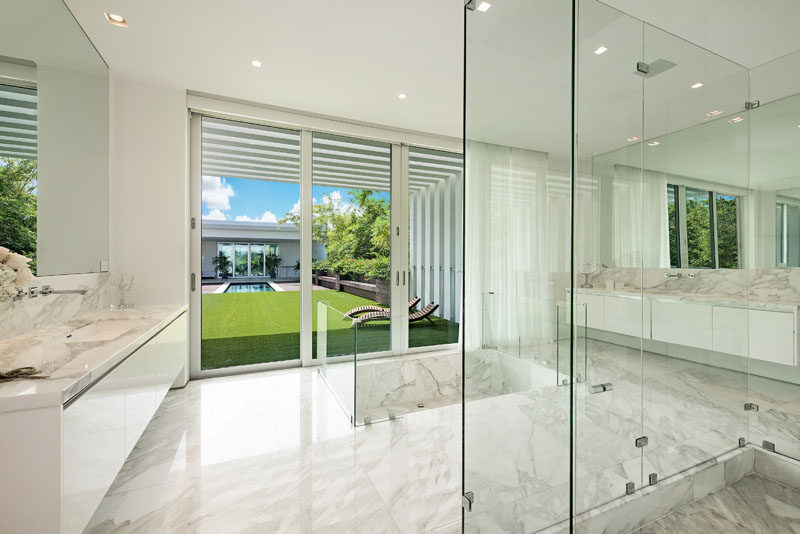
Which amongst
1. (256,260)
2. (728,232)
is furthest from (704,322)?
(256,260)

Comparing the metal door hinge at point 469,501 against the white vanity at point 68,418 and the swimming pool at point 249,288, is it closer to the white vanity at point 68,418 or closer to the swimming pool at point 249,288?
the white vanity at point 68,418

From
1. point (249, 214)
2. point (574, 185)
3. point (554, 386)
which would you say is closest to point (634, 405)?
point (554, 386)

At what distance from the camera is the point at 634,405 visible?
56.8 inches

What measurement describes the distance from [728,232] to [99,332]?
3.14 metres

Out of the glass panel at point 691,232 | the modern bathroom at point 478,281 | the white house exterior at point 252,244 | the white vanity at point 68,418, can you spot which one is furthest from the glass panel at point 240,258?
the glass panel at point 691,232

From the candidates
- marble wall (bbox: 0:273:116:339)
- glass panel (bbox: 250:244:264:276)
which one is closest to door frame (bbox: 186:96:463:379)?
glass panel (bbox: 250:244:264:276)

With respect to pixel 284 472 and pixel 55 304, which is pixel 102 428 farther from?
pixel 55 304

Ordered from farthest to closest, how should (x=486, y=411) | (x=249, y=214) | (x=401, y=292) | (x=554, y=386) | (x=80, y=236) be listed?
(x=401, y=292), (x=249, y=214), (x=80, y=236), (x=486, y=411), (x=554, y=386)

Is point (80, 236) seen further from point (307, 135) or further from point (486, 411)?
point (486, 411)

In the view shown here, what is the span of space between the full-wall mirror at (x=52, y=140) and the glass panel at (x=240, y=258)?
3.90 ft

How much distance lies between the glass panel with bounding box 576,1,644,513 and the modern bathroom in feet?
0.04

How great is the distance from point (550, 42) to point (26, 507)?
225 cm

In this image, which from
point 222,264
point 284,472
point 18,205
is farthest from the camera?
point 222,264

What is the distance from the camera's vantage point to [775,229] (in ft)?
4.14
